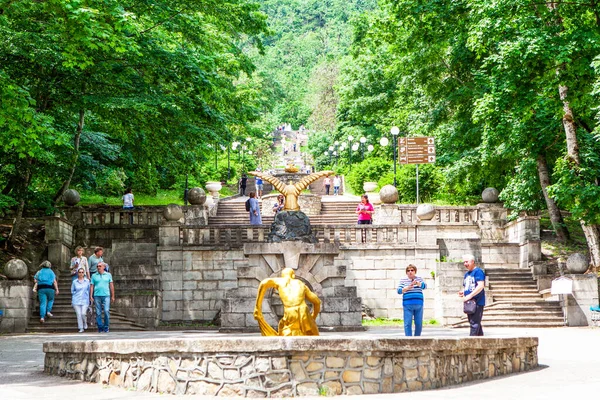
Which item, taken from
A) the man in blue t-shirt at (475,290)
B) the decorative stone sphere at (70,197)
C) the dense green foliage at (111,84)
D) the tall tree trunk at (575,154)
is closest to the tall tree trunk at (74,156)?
the dense green foliage at (111,84)

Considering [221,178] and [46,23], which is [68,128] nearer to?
[46,23]

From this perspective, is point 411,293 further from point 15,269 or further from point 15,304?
point 15,304

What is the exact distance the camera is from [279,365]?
11.5m

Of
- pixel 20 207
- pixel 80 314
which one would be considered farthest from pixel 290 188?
pixel 20 207

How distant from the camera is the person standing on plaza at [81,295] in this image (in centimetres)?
2420

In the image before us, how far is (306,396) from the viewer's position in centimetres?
1150

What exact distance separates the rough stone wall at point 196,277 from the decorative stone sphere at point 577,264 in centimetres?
968

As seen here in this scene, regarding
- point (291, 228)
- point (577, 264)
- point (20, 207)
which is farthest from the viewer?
point (20, 207)

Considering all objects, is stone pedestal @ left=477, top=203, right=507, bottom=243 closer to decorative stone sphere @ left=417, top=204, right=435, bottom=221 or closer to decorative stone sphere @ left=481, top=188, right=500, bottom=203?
decorative stone sphere @ left=481, top=188, right=500, bottom=203

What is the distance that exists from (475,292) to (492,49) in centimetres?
1849

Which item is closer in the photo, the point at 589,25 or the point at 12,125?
the point at 12,125

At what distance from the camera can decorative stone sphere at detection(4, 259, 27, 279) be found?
2548 centimetres

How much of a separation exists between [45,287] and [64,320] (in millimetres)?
1379

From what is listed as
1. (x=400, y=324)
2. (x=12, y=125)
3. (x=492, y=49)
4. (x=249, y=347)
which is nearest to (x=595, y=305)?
(x=400, y=324)
